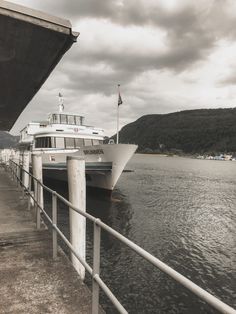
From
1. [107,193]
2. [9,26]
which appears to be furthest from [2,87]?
[107,193]

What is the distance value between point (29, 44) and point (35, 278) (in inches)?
162

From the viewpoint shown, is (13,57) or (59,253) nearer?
(59,253)

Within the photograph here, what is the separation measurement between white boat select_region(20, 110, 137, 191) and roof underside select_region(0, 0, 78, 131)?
1039 cm

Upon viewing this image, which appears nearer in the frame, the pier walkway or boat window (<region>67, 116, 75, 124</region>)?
the pier walkway

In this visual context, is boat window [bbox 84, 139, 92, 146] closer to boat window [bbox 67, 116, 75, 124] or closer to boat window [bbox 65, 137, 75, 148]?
boat window [bbox 65, 137, 75, 148]

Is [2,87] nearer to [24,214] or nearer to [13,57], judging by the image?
[13,57]

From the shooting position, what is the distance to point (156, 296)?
25.2 ft

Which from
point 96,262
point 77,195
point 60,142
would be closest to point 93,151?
point 60,142

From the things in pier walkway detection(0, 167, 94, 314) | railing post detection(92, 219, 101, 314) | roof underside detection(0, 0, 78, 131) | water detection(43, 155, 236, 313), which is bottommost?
water detection(43, 155, 236, 313)

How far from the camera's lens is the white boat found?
1908cm

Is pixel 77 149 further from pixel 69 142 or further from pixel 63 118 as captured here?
pixel 63 118

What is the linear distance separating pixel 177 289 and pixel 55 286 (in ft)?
17.2

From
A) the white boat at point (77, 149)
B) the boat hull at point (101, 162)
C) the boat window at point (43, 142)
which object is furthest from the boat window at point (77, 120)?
the boat hull at point (101, 162)

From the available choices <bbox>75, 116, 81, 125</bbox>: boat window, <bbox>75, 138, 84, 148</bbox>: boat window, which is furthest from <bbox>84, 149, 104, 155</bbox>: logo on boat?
<bbox>75, 116, 81, 125</bbox>: boat window
